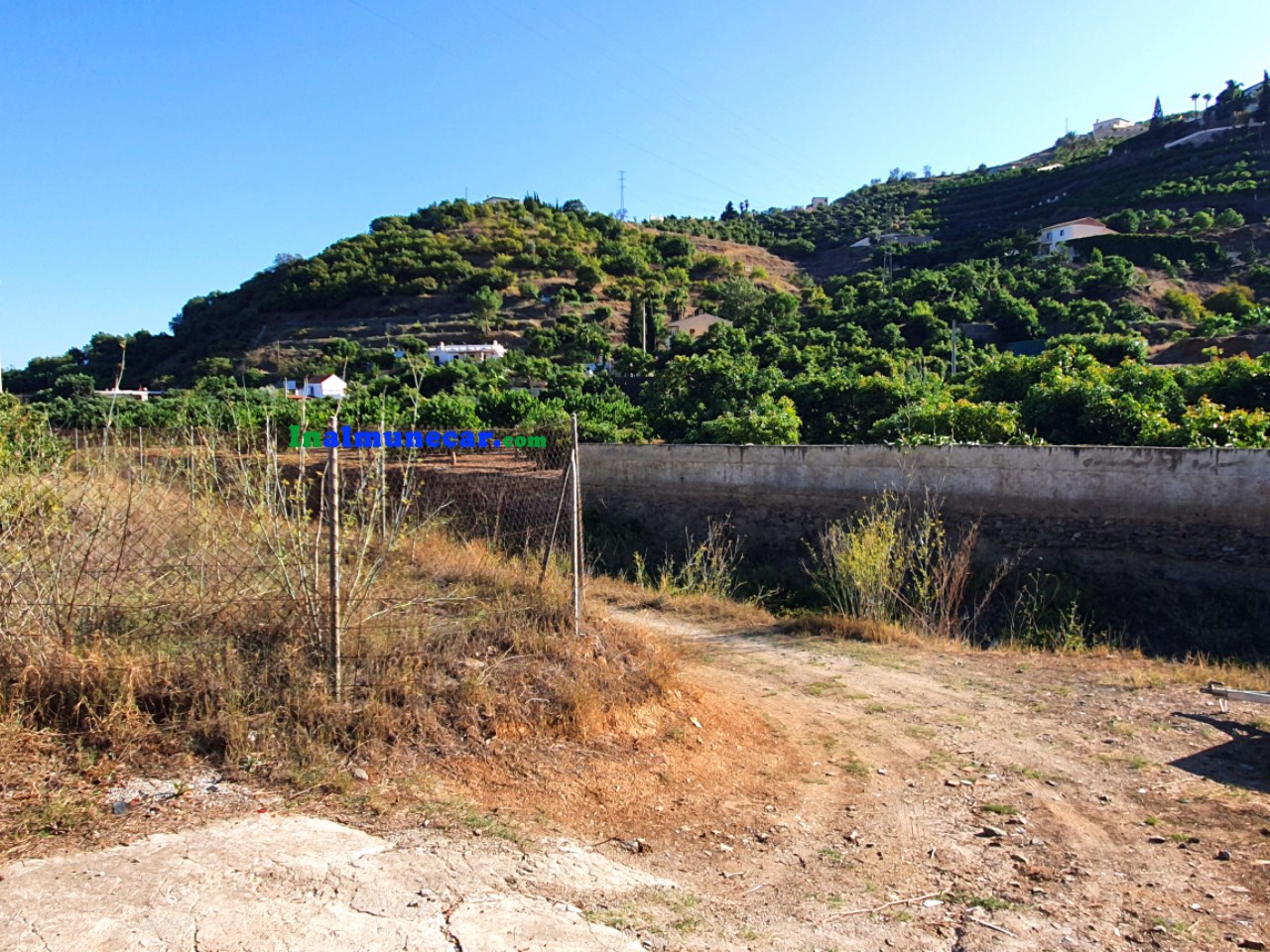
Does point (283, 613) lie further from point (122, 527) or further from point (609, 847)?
point (609, 847)

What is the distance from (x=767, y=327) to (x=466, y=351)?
54.8ft

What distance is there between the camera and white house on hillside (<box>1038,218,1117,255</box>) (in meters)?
50.9

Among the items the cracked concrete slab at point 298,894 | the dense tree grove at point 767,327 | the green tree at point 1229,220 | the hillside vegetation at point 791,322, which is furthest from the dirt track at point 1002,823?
the green tree at point 1229,220

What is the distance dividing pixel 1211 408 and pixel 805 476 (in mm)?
5804

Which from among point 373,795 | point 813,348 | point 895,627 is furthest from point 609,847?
point 813,348

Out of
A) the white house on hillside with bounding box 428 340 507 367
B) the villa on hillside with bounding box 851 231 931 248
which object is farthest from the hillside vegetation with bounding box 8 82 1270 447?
the villa on hillside with bounding box 851 231 931 248

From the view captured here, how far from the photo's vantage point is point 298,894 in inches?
114

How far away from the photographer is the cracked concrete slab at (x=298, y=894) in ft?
8.66

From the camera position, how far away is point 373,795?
147 inches

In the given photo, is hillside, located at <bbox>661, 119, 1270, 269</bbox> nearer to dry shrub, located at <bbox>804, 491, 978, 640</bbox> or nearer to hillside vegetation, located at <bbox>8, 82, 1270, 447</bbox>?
hillside vegetation, located at <bbox>8, 82, 1270, 447</bbox>

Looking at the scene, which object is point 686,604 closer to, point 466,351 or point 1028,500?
point 1028,500

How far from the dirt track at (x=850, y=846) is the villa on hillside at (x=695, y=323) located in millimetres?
42908

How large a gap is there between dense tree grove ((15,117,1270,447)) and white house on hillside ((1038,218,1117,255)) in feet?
4.53

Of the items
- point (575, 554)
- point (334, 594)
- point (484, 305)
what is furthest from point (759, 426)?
point (484, 305)
